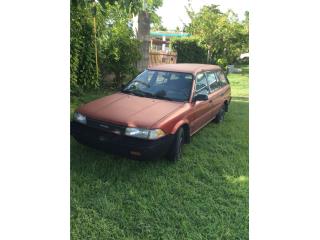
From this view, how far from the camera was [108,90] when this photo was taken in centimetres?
530

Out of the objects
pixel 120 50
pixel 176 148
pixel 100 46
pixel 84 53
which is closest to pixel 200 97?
pixel 176 148

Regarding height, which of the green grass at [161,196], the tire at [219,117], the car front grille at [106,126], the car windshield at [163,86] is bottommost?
the green grass at [161,196]

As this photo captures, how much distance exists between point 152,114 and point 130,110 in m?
0.27

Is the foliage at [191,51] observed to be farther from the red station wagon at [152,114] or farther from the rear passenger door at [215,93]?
the red station wagon at [152,114]

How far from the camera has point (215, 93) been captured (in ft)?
14.9

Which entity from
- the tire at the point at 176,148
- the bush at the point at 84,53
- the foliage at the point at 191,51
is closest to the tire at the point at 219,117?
the foliage at the point at 191,51

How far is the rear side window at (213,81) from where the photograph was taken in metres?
4.42

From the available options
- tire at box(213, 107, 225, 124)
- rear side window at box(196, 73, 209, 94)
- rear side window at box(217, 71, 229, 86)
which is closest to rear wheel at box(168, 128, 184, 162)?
rear side window at box(196, 73, 209, 94)

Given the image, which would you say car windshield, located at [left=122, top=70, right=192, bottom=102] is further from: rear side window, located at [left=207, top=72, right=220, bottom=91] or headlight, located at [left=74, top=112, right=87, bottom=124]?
headlight, located at [left=74, top=112, right=87, bottom=124]

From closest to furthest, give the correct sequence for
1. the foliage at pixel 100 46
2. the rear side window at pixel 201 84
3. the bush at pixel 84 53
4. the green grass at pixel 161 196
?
the green grass at pixel 161 196 < the rear side window at pixel 201 84 < the foliage at pixel 100 46 < the bush at pixel 84 53
